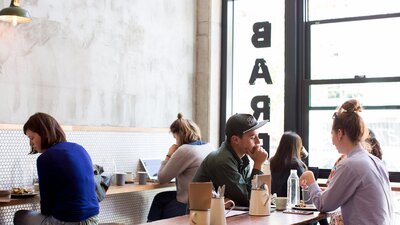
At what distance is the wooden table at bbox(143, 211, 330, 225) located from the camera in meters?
3.11

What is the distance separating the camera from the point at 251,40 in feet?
23.4

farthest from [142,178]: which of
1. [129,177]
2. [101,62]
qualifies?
[101,62]

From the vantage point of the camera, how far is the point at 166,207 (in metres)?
5.33

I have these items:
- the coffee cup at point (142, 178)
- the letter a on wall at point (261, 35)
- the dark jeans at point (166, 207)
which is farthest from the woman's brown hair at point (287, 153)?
the letter a on wall at point (261, 35)

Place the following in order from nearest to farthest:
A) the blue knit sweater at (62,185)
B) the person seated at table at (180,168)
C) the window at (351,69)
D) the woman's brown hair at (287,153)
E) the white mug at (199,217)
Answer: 1. the white mug at (199,217)
2. the blue knit sweater at (62,185)
3. the woman's brown hair at (287,153)
4. the person seated at table at (180,168)
5. the window at (351,69)

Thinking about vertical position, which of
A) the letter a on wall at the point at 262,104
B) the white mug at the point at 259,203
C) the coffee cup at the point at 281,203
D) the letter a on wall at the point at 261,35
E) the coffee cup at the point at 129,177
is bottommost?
the coffee cup at the point at 129,177

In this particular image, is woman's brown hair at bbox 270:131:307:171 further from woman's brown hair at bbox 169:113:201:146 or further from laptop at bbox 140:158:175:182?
laptop at bbox 140:158:175:182

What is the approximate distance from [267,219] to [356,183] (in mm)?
573

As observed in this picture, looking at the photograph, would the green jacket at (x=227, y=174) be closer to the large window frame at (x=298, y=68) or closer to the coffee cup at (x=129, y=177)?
the coffee cup at (x=129, y=177)

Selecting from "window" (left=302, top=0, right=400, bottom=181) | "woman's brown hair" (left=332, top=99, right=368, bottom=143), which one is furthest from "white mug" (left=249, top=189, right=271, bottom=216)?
"window" (left=302, top=0, right=400, bottom=181)

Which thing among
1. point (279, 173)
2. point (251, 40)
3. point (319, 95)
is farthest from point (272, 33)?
point (279, 173)

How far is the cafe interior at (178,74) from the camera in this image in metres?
4.91

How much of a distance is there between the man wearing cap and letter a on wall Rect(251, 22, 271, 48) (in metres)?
3.42

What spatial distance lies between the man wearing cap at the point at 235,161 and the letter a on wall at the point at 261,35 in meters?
3.42
